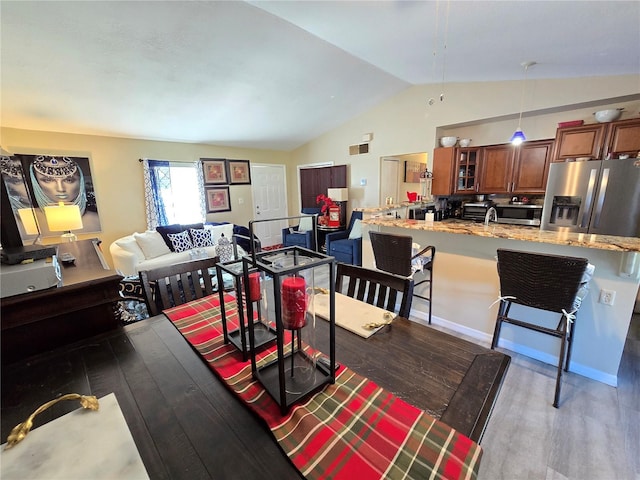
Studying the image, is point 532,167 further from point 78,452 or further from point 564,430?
point 78,452

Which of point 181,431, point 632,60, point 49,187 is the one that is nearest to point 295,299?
point 181,431

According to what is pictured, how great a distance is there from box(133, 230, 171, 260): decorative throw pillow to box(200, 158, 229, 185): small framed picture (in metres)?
1.65

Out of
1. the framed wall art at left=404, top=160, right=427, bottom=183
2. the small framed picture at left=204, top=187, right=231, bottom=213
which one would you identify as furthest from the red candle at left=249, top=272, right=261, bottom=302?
the framed wall art at left=404, top=160, right=427, bottom=183

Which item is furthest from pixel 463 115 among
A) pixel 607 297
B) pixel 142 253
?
pixel 142 253

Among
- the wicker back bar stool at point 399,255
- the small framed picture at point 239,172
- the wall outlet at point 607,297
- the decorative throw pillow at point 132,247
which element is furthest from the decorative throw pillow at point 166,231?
the wall outlet at point 607,297

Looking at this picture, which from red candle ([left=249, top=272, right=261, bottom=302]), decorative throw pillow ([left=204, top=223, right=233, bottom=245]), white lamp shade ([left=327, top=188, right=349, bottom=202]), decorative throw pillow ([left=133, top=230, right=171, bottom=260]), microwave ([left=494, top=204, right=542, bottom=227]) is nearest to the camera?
red candle ([left=249, top=272, right=261, bottom=302])

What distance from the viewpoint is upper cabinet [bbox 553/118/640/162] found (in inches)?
114

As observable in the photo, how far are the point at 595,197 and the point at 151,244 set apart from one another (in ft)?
18.7

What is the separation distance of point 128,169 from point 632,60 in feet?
21.0

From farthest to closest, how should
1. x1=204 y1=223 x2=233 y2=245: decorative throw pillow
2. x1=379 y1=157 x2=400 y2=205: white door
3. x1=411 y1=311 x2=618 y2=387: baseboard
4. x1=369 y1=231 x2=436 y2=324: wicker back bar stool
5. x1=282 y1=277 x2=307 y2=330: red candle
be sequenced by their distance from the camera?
x1=379 y1=157 x2=400 y2=205: white door < x1=204 y1=223 x2=233 y2=245: decorative throw pillow < x1=369 y1=231 x2=436 y2=324: wicker back bar stool < x1=411 y1=311 x2=618 y2=387: baseboard < x1=282 y1=277 x2=307 y2=330: red candle

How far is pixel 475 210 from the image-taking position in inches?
170

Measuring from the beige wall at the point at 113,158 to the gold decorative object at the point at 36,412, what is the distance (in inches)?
174

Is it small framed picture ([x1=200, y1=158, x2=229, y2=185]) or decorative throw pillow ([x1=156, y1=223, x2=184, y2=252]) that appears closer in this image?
decorative throw pillow ([x1=156, y1=223, x2=184, y2=252])

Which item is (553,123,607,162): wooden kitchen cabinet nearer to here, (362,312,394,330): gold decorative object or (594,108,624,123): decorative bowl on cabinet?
(594,108,624,123): decorative bowl on cabinet
